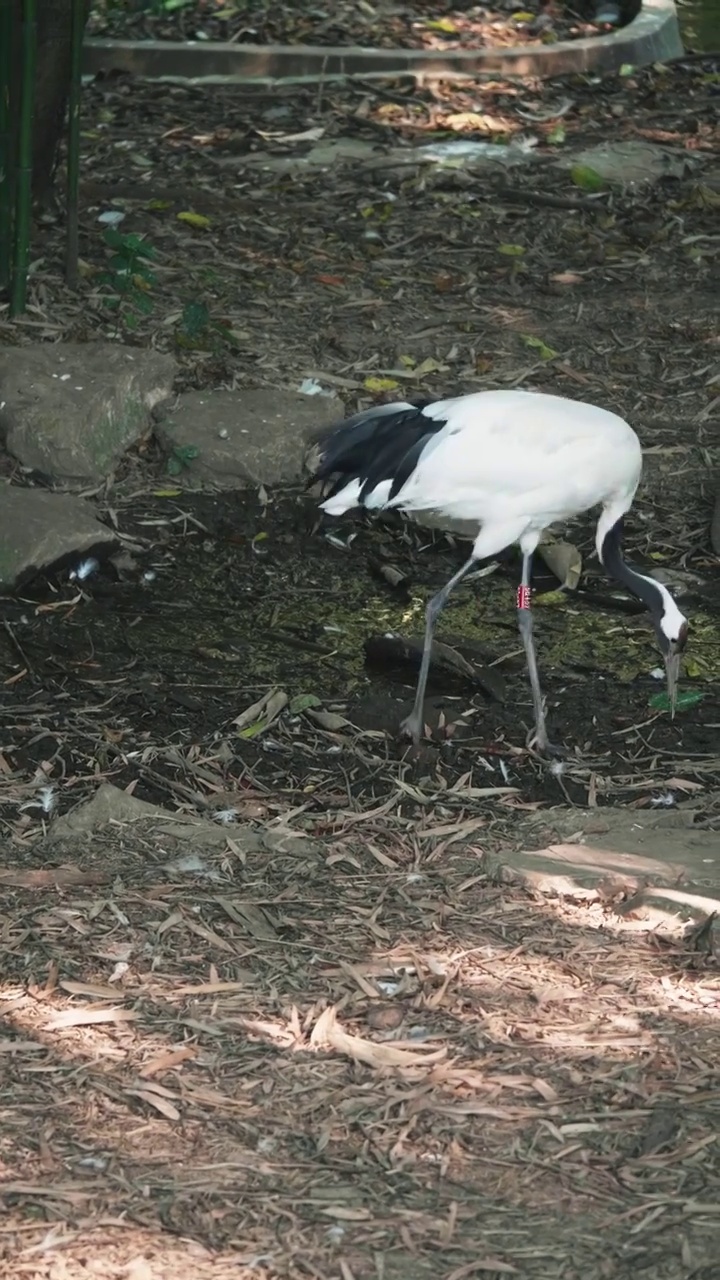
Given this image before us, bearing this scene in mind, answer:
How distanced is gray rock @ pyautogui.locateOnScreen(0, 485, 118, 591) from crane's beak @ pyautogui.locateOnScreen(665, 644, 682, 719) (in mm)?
1814

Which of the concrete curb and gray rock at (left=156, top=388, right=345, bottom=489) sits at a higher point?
the concrete curb

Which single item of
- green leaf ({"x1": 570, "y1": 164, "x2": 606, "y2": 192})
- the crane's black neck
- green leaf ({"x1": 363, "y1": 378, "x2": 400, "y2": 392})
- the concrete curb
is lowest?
green leaf ({"x1": 363, "y1": 378, "x2": 400, "y2": 392})

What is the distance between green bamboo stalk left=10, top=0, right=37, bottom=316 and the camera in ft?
20.7

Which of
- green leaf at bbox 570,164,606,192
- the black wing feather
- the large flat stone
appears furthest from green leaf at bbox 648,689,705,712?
green leaf at bbox 570,164,606,192

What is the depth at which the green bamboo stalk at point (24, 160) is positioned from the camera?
632 centimetres

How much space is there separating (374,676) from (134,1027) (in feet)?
6.68

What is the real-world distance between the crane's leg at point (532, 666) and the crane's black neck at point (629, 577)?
10.7 inches

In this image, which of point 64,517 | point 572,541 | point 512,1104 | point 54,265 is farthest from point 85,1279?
point 54,265

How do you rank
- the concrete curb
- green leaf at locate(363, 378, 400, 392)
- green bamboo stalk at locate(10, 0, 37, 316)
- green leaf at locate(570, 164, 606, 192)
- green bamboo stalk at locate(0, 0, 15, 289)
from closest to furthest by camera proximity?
green bamboo stalk at locate(10, 0, 37, 316), green bamboo stalk at locate(0, 0, 15, 289), green leaf at locate(363, 378, 400, 392), green leaf at locate(570, 164, 606, 192), the concrete curb

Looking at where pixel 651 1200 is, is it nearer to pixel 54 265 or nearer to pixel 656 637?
pixel 656 637

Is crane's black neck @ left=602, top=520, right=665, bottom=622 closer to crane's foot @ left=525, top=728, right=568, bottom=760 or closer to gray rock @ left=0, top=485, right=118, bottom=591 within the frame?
crane's foot @ left=525, top=728, right=568, bottom=760

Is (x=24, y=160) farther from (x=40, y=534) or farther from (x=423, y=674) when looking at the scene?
(x=423, y=674)

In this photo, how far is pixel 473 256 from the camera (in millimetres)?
7824

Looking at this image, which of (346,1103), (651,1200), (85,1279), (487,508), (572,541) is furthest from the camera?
(572,541)
